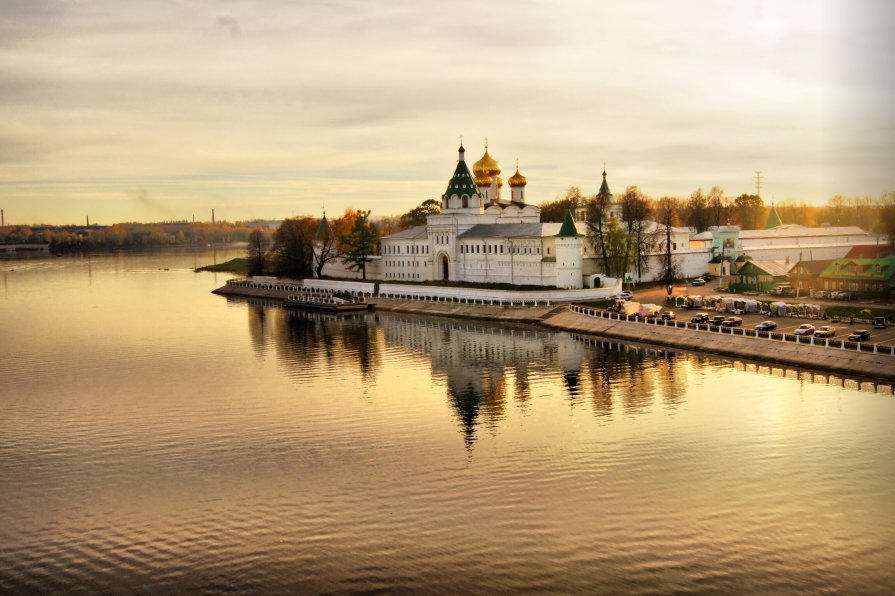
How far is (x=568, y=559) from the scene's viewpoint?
17531 mm

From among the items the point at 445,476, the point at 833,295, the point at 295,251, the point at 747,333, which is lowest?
the point at 445,476

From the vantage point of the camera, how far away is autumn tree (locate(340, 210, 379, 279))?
2965 inches

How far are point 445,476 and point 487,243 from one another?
44.5 m

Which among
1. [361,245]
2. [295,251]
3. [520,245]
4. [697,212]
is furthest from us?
[697,212]

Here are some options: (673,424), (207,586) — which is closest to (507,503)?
(207,586)

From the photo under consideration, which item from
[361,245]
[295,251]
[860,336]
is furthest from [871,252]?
[295,251]

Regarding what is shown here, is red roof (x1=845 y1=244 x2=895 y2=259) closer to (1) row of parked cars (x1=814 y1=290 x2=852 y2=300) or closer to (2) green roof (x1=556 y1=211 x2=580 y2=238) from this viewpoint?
(1) row of parked cars (x1=814 y1=290 x2=852 y2=300)

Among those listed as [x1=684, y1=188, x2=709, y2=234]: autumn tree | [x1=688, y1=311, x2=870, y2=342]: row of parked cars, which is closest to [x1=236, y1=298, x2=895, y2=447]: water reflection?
[x1=688, y1=311, x2=870, y2=342]: row of parked cars

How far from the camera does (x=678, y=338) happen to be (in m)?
41.7

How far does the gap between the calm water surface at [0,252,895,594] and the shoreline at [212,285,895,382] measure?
130 cm

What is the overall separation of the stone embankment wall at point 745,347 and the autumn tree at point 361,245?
28219 millimetres

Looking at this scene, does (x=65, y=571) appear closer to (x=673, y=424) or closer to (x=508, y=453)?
(x=508, y=453)

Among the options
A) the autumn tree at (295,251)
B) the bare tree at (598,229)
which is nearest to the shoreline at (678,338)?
the bare tree at (598,229)

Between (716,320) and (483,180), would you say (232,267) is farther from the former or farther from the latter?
(716,320)
